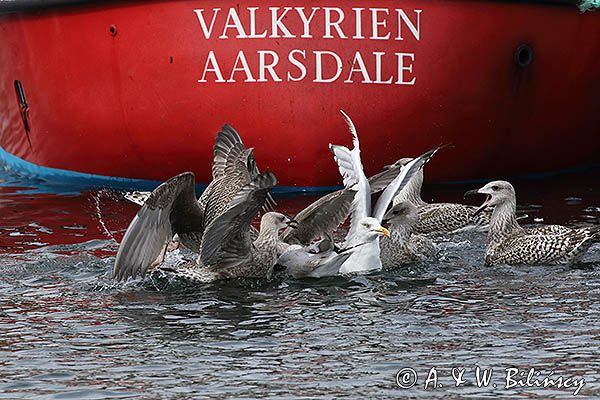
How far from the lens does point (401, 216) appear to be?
10008mm

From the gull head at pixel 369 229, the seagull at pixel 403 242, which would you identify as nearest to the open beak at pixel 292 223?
the gull head at pixel 369 229

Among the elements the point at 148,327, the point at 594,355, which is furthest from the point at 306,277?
the point at 594,355

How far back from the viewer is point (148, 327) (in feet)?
26.4

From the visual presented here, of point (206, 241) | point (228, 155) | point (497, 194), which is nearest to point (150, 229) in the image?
point (206, 241)

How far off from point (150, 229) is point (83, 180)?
4.18 meters

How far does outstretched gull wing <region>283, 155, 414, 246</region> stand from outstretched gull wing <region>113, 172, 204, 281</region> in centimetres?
86

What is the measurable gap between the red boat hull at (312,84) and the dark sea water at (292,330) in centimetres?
163

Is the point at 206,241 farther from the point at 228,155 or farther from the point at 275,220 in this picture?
the point at 228,155

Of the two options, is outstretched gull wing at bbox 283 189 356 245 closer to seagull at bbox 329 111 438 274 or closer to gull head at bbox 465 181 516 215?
seagull at bbox 329 111 438 274

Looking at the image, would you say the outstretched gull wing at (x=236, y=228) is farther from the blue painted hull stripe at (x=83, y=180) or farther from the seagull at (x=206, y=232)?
the blue painted hull stripe at (x=83, y=180)

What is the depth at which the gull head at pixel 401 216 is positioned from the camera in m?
9.98

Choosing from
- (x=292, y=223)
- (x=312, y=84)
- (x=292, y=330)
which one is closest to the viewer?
(x=292, y=330)

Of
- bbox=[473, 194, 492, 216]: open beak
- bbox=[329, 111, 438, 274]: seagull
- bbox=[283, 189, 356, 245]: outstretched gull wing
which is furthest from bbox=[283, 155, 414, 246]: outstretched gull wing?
bbox=[473, 194, 492, 216]: open beak

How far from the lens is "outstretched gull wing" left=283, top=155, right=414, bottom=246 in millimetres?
9758
